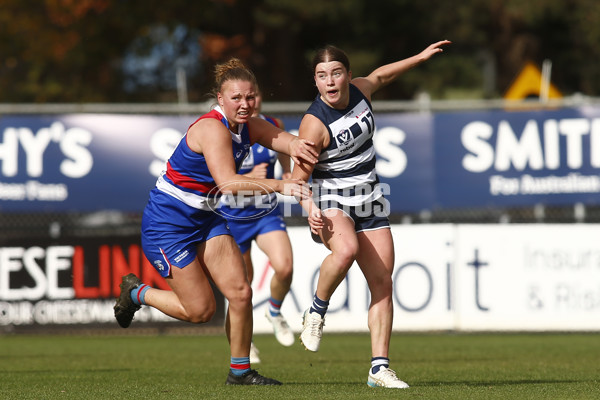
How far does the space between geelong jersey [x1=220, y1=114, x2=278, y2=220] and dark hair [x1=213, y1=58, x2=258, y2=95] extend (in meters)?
2.46

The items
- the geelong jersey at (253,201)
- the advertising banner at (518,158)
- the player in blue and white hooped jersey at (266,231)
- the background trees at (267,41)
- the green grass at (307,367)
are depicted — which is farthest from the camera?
the background trees at (267,41)

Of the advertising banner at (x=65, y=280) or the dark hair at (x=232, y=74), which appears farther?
the advertising banner at (x=65, y=280)

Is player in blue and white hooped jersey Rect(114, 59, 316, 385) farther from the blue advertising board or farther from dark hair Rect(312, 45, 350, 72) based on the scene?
the blue advertising board

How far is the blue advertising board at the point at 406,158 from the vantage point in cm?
1301

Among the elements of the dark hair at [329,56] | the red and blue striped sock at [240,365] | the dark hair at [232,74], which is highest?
the dark hair at [329,56]

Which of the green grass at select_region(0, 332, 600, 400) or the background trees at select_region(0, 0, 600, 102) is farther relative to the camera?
the background trees at select_region(0, 0, 600, 102)

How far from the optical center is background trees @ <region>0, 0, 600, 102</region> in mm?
26281

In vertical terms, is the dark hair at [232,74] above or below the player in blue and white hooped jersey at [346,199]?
above

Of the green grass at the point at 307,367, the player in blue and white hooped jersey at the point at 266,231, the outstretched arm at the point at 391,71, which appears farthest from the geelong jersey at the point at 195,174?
the player in blue and white hooped jersey at the point at 266,231

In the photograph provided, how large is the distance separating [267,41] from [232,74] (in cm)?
2091

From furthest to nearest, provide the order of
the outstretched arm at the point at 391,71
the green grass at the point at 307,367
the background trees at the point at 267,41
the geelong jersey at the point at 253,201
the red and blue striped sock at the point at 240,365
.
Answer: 1. the background trees at the point at 267,41
2. the geelong jersey at the point at 253,201
3. the outstretched arm at the point at 391,71
4. the red and blue striped sock at the point at 240,365
5. the green grass at the point at 307,367

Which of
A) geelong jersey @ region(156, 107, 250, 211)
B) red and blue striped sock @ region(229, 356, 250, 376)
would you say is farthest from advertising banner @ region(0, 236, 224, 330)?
geelong jersey @ region(156, 107, 250, 211)

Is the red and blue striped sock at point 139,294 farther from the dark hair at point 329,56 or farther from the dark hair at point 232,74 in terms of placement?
the dark hair at point 329,56

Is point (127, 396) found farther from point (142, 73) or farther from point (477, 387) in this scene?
point (142, 73)
